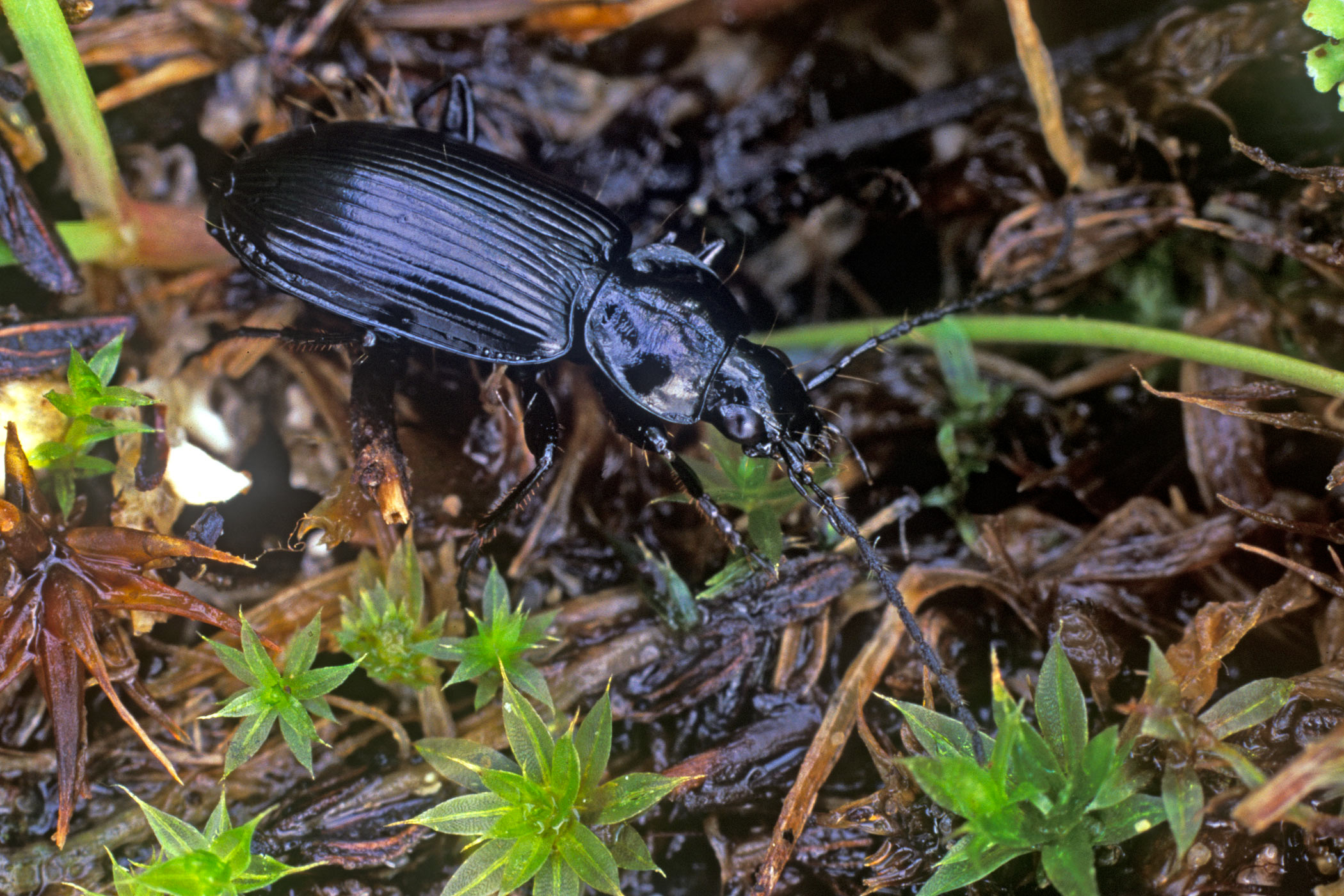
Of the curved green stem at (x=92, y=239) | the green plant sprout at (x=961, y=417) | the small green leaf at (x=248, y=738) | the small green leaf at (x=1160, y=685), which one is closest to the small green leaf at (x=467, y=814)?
the small green leaf at (x=248, y=738)

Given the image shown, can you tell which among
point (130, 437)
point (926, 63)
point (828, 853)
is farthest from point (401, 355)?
point (926, 63)

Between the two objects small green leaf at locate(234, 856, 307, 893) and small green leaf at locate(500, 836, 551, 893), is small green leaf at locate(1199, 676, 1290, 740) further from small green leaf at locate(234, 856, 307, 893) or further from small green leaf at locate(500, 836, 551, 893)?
small green leaf at locate(234, 856, 307, 893)

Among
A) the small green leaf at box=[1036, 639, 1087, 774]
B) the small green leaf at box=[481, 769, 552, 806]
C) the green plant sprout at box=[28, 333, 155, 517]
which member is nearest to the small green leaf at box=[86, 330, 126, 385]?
the green plant sprout at box=[28, 333, 155, 517]

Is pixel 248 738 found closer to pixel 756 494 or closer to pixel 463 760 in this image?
pixel 463 760

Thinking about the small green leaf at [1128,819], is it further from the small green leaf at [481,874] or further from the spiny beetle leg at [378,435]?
the spiny beetle leg at [378,435]

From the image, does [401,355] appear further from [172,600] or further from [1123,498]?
[1123,498]

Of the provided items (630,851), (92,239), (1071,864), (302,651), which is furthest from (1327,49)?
(92,239)
